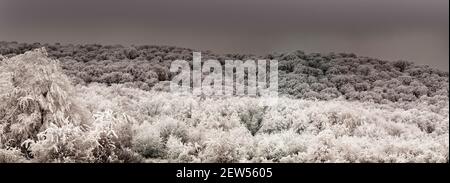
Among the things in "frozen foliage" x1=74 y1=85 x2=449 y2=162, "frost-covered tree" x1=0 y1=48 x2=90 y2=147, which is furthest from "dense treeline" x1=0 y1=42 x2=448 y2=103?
"frost-covered tree" x1=0 y1=48 x2=90 y2=147

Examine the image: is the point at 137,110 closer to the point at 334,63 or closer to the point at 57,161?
the point at 57,161

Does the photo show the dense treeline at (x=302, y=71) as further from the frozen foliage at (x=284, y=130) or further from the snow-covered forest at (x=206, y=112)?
the frozen foliage at (x=284, y=130)

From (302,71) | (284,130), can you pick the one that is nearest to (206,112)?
(284,130)

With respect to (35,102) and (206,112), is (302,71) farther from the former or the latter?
(35,102)

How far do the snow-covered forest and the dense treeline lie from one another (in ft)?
0.07

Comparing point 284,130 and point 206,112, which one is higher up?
point 206,112

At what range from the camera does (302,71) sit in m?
10.4

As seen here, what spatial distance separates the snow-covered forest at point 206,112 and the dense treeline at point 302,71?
21 mm

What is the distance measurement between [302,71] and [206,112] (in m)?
2.45

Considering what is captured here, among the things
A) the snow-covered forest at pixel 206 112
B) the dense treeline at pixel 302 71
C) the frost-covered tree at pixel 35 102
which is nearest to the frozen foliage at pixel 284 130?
the snow-covered forest at pixel 206 112
